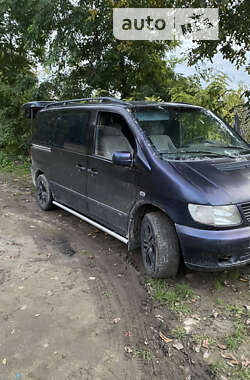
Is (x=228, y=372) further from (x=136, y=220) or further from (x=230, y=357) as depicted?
(x=136, y=220)

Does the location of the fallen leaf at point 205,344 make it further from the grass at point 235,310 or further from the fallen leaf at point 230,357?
the grass at point 235,310

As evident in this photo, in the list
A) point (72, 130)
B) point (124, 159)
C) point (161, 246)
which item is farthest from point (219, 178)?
point (72, 130)

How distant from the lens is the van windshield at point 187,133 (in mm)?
3594

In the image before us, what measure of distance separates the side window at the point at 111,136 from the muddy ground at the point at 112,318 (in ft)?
4.29

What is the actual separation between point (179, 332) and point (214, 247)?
2.52 feet

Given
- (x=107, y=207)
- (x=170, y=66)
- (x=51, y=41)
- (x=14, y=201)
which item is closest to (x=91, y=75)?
(x=51, y=41)

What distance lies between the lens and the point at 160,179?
3.21 m

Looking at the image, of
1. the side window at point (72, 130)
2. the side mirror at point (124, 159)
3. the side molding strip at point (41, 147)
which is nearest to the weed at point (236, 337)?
the side mirror at point (124, 159)

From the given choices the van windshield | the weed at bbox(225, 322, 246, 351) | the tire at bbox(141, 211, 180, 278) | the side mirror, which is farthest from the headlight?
the side mirror

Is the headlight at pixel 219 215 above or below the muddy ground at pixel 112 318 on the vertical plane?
above

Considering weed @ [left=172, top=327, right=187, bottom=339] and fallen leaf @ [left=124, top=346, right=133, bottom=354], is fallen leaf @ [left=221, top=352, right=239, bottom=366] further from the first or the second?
fallen leaf @ [left=124, top=346, right=133, bottom=354]

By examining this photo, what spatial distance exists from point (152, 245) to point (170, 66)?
6463 millimetres

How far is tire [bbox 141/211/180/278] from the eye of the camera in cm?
323

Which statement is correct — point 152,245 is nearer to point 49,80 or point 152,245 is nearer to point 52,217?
point 52,217
